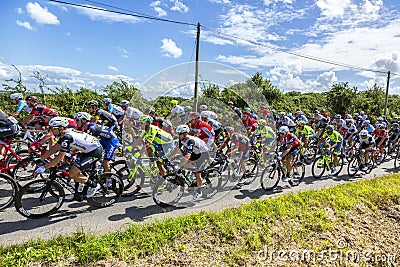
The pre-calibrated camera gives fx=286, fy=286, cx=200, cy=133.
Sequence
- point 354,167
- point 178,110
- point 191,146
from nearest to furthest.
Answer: point 191,146 < point 178,110 < point 354,167

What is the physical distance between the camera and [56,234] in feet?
16.4

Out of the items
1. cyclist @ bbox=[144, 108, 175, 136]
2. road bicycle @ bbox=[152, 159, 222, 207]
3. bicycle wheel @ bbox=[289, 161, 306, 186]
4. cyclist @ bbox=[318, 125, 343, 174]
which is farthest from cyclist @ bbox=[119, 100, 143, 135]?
cyclist @ bbox=[318, 125, 343, 174]

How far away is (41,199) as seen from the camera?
5.81 meters

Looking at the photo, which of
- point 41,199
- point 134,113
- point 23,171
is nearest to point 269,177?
point 134,113

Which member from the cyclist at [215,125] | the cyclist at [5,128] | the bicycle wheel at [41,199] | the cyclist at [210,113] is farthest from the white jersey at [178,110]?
the bicycle wheel at [41,199]

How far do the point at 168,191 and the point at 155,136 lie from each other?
1347mm

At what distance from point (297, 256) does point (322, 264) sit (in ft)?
1.65

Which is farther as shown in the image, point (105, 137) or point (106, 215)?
point (105, 137)

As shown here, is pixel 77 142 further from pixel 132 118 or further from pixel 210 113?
pixel 210 113

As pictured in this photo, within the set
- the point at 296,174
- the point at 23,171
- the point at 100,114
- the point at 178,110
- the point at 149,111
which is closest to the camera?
the point at 23,171

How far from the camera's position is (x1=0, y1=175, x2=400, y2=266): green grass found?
173 inches

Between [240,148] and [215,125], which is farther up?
[215,125]

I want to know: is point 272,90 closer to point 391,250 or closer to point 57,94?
point 57,94

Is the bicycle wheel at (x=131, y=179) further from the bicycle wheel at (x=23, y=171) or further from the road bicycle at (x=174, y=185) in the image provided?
the bicycle wheel at (x=23, y=171)
